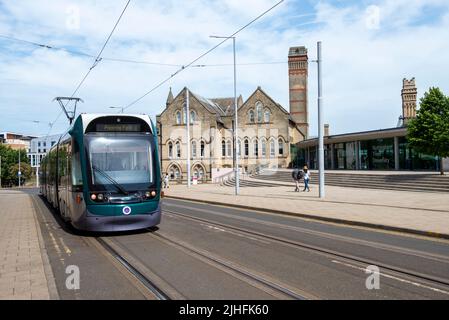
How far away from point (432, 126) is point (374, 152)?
14.0 metres

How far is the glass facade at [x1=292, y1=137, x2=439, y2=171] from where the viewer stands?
36.6 meters

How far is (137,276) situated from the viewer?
7238 mm

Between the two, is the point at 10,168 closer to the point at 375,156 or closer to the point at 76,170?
the point at 375,156

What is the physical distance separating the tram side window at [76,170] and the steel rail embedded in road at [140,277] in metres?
1.90

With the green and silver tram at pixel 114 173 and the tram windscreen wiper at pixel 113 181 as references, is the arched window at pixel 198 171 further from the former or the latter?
the tram windscreen wiper at pixel 113 181

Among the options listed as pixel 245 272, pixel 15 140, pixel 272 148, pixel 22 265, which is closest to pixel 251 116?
pixel 272 148

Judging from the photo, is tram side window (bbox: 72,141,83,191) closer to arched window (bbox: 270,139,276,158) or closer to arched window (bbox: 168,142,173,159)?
arched window (bbox: 270,139,276,158)

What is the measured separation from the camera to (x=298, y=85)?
70.9 metres

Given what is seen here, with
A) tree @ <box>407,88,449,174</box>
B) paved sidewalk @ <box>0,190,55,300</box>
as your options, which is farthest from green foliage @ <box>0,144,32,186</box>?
paved sidewalk @ <box>0,190,55,300</box>

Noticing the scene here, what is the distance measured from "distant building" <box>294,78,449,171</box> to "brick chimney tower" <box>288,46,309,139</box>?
55.4ft

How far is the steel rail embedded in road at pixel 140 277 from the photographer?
616cm

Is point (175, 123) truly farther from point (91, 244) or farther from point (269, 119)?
point (91, 244)

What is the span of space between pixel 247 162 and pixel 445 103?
125 feet
